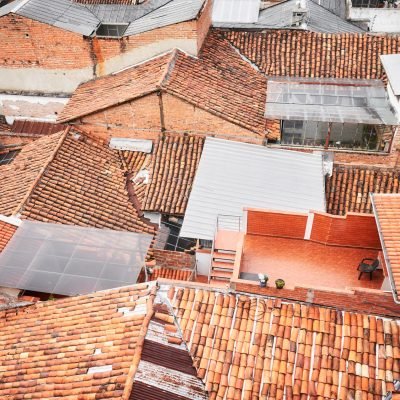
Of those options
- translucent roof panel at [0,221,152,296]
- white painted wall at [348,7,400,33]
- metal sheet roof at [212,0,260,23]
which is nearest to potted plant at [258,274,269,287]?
translucent roof panel at [0,221,152,296]

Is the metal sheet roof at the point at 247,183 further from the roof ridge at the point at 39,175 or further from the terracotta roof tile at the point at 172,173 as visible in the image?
the roof ridge at the point at 39,175

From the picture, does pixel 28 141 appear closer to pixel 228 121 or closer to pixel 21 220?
pixel 21 220

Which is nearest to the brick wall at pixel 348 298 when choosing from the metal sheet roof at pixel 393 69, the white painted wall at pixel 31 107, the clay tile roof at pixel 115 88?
the metal sheet roof at pixel 393 69

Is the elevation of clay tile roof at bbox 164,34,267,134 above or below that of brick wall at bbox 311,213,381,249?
above

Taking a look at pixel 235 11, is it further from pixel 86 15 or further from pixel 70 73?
pixel 70 73

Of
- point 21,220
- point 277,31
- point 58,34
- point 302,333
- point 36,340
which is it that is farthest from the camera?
point 277,31

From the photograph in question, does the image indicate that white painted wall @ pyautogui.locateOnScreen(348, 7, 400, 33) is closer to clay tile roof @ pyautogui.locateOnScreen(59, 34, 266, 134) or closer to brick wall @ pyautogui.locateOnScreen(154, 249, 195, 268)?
clay tile roof @ pyautogui.locateOnScreen(59, 34, 266, 134)

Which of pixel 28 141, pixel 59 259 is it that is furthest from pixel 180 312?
pixel 28 141

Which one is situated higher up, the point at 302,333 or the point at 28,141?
the point at 302,333
